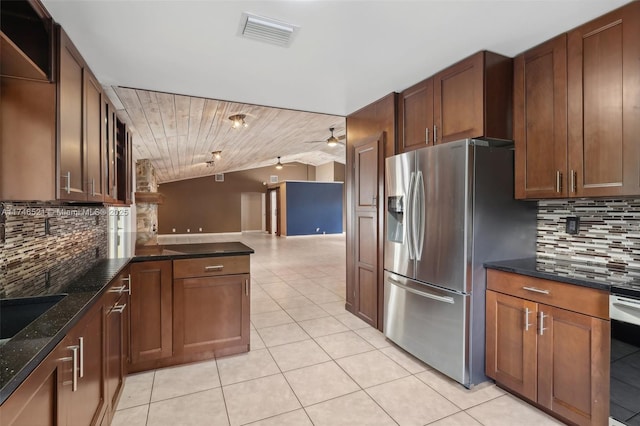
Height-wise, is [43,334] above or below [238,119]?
below

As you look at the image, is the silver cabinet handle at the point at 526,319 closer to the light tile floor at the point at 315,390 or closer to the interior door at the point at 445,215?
the interior door at the point at 445,215

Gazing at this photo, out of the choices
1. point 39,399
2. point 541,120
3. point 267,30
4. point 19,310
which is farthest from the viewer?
point 541,120

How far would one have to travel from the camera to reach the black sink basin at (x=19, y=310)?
4.43 ft

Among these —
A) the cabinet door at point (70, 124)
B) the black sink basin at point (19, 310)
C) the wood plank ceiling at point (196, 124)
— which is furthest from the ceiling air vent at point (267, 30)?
the black sink basin at point (19, 310)

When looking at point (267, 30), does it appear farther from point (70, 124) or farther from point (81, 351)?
point (81, 351)

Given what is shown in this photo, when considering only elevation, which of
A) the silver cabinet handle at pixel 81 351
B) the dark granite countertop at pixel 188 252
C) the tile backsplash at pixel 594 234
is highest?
the tile backsplash at pixel 594 234

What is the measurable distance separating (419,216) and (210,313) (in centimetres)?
186

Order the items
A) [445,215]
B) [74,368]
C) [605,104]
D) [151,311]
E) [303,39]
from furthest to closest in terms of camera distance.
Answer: [151,311], [445,215], [303,39], [605,104], [74,368]

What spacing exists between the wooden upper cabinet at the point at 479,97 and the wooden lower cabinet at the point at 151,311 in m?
2.45

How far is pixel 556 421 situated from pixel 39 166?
A: 3108 millimetres

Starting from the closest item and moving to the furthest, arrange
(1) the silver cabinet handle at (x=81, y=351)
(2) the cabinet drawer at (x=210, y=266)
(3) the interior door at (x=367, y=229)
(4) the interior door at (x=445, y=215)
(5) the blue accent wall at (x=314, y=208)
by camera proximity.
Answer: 1. (1) the silver cabinet handle at (x=81, y=351)
2. (4) the interior door at (x=445, y=215)
3. (2) the cabinet drawer at (x=210, y=266)
4. (3) the interior door at (x=367, y=229)
5. (5) the blue accent wall at (x=314, y=208)

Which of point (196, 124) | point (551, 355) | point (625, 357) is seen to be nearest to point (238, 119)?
point (196, 124)

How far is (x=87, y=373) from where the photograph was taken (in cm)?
139

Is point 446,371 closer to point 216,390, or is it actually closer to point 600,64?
point 216,390
